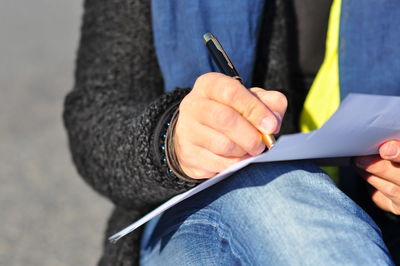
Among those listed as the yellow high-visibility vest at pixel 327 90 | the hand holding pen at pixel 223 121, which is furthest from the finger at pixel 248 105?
the yellow high-visibility vest at pixel 327 90

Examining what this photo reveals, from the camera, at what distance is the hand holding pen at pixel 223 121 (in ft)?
2.31

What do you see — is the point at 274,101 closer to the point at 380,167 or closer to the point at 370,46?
the point at 380,167

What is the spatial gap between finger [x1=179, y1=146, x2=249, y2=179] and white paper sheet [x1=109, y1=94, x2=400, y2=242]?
2 centimetres

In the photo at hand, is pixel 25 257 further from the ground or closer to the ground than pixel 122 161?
closer to the ground

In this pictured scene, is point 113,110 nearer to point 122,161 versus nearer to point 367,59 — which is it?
point 122,161

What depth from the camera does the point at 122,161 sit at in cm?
92

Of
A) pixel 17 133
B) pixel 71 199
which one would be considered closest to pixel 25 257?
pixel 71 199

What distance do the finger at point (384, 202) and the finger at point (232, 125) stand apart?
0.30 m

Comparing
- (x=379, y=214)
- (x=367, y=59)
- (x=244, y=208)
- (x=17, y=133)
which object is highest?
(x=367, y=59)

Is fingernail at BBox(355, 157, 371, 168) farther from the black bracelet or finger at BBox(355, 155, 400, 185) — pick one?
the black bracelet

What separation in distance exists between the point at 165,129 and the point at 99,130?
0.21 meters

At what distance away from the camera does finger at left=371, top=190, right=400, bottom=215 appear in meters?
0.91

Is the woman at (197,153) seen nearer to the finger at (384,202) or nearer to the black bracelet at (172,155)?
the black bracelet at (172,155)

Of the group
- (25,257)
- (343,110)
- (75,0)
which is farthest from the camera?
(75,0)
